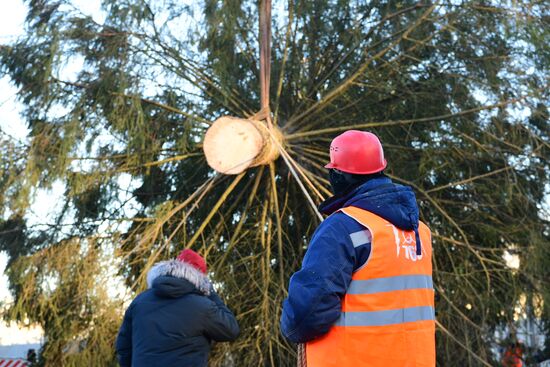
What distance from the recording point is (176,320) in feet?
12.5

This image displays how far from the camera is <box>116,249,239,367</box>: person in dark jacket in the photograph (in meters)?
3.78

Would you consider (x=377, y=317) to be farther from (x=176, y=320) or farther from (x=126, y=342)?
(x=126, y=342)

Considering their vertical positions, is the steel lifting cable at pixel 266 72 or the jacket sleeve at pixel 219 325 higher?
the steel lifting cable at pixel 266 72

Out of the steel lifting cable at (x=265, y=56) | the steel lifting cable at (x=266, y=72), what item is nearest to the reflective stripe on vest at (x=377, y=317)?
the steel lifting cable at (x=266, y=72)

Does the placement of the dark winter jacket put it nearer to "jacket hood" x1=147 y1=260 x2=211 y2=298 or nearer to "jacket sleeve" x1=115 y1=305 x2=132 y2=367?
"jacket hood" x1=147 y1=260 x2=211 y2=298

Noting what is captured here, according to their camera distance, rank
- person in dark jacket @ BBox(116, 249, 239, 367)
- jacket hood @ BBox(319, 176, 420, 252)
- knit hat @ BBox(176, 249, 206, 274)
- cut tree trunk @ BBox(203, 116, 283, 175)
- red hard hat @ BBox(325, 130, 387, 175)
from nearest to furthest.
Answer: jacket hood @ BBox(319, 176, 420, 252) → red hard hat @ BBox(325, 130, 387, 175) → person in dark jacket @ BBox(116, 249, 239, 367) → knit hat @ BBox(176, 249, 206, 274) → cut tree trunk @ BBox(203, 116, 283, 175)

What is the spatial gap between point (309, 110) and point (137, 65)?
1.67 meters

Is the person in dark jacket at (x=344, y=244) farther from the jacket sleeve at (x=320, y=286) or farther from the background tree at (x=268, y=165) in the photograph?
the background tree at (x=268, y=165)

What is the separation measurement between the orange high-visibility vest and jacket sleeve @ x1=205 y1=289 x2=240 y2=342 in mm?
1673

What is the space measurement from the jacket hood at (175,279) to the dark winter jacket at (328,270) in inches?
65.1

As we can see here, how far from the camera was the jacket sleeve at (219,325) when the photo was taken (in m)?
3.88

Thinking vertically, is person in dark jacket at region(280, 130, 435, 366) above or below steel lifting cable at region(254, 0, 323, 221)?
below

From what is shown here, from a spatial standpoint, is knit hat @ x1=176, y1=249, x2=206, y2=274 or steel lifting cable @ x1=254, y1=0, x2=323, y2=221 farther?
steel lifting cable @ x1=254, y1=0, x2=323, y2=221

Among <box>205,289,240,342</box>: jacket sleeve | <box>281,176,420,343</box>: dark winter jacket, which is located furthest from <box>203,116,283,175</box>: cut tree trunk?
<box>281,176,420,343</box>: dark winter jacket
